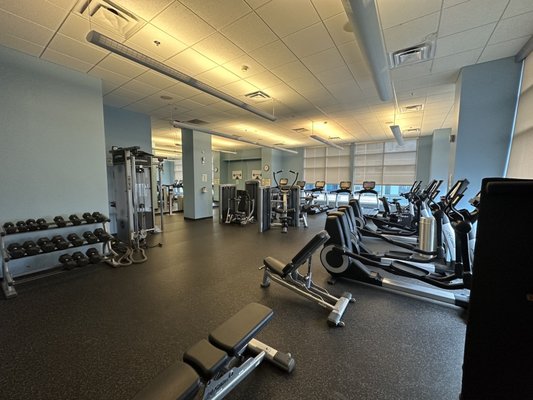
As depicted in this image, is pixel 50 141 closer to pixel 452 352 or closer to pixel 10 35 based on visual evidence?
pixel 10 35

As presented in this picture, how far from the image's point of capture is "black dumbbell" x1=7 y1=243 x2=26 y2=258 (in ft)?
9.21

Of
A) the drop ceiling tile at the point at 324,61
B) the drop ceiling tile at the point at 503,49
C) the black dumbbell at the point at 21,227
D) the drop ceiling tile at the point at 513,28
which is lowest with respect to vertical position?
the black dumbbell at the point at 21,227

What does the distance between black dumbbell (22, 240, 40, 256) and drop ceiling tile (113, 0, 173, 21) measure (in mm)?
3151

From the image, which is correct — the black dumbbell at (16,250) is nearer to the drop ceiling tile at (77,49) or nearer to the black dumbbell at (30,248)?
the black dumbbell at (30,248)

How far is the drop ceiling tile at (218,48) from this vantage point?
9.29ft

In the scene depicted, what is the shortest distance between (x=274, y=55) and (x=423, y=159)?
8.60 m

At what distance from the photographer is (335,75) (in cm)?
381

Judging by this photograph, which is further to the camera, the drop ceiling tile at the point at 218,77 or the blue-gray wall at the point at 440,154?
the blue-gray wall at the point at 440,154

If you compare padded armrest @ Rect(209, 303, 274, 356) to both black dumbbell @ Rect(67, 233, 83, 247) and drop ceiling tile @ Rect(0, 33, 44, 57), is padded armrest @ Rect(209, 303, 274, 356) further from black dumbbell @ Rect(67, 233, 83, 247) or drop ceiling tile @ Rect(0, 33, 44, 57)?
drop ceiling tile @ Rect(0, 33, 44, 57)

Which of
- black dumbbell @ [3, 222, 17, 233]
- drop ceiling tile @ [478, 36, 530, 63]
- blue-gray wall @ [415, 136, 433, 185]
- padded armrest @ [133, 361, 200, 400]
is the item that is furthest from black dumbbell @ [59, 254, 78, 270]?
blue-gray wall @ [415, 136, 433, 185]

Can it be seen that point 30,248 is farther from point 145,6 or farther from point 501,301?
point 501,301

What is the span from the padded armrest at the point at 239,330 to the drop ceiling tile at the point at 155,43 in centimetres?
324

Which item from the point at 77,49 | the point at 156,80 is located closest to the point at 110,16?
the point at 77,49

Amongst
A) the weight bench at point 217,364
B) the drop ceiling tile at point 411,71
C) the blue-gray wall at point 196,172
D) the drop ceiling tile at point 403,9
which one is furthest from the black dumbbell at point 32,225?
the drop ceiling tile at point 411,71
